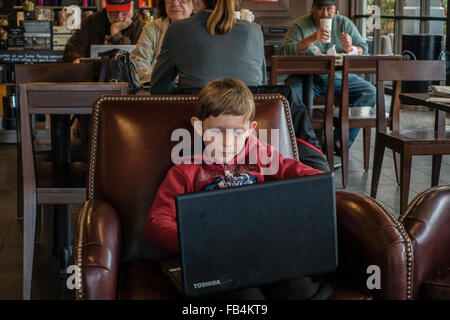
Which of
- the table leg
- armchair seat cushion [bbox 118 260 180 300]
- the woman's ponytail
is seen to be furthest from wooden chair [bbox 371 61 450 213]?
armchair seat cushion [bbox 118 260 180 300]

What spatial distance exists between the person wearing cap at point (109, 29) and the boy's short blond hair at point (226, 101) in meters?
3.18

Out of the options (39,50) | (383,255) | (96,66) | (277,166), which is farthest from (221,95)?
(39,50)

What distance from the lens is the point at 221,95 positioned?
1.78m

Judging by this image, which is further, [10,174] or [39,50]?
[39,50]

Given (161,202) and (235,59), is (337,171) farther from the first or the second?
(161,202)

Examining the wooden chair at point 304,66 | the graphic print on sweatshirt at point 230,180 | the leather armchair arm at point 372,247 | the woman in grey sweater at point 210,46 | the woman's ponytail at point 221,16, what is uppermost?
the woman's ponytail at point 221,16

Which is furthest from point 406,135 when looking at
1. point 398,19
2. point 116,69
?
point 398,19

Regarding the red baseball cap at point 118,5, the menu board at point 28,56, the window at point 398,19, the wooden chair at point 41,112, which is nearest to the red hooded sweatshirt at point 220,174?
the wooden chair at point 41,112

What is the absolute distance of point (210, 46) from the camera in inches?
118

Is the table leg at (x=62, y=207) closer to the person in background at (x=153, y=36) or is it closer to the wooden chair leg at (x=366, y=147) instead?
the person in background at (x=153, y=36)

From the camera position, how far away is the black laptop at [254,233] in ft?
4.25

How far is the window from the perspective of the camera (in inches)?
322

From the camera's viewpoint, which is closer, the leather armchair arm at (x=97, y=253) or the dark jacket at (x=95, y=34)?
the leather armchair arm at (x=97, y=253)
